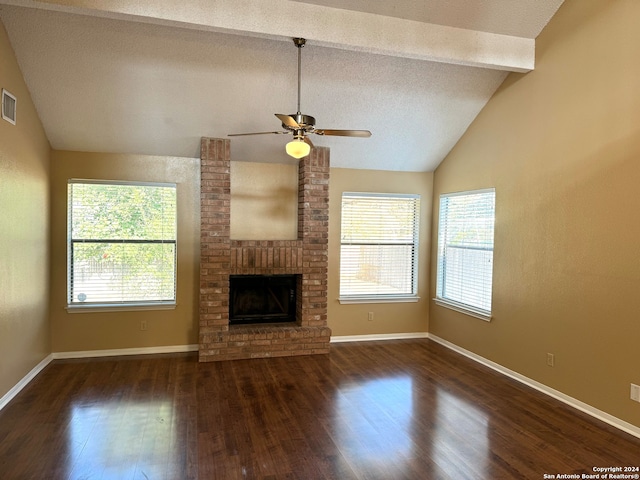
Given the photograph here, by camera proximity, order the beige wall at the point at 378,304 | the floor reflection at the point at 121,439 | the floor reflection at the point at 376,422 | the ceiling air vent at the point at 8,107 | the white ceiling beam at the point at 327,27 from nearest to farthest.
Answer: the floor reflection at the point at 121,439 < the floor reflection at the point at 376,422 < the white ceiling beam at the point at 327,27 < the ceiling air vent at the point at 8,107 < the beige wall at the point at 378,304

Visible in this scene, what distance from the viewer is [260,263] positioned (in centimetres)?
509

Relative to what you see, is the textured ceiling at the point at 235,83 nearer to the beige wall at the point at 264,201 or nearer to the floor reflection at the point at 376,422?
the beige wall at the point at 264,201

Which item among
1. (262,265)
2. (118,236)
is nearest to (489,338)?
(262,265)

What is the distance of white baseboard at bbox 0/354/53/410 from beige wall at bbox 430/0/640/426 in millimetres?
4718

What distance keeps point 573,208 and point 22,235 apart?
5018 millimetres

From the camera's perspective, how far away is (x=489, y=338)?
474 cm

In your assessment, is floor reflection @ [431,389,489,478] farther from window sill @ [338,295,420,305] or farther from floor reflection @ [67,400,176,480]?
window sill @ [338,295,420,305]

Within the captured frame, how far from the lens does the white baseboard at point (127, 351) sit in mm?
4859

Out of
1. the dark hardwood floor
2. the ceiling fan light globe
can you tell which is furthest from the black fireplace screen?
the ceiling fan light globe

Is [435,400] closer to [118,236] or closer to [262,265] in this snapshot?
[262,265]

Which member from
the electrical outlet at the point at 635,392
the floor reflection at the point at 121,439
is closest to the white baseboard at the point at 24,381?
the floor reflection at the point at 121,439

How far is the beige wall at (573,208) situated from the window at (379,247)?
1.36 metres

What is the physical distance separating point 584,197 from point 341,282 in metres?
3.06

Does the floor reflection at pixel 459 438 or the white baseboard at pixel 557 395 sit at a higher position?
the white baseboard at pixel 557 395
